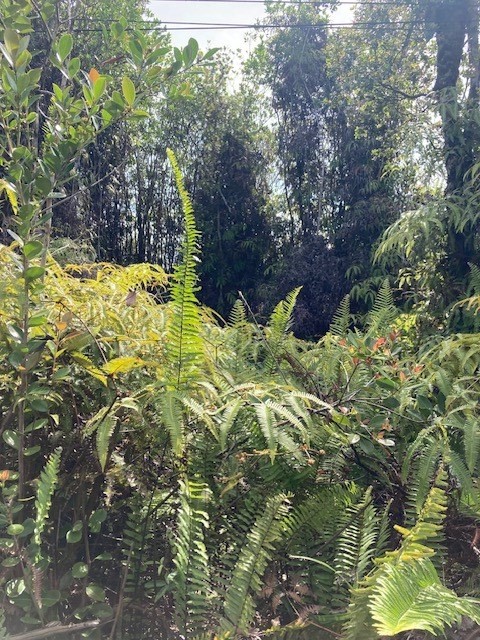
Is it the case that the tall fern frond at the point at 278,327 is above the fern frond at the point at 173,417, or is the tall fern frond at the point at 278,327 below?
above

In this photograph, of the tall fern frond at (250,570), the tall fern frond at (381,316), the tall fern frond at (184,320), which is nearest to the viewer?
the tall fern frond at (250,570)

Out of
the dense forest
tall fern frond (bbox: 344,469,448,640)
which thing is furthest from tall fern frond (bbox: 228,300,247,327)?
tall fern frond (bbox: 344,469,448,640)

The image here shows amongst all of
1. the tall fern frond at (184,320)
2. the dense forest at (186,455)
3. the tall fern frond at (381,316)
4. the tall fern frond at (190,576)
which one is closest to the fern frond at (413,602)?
the dense forest at (186,455)

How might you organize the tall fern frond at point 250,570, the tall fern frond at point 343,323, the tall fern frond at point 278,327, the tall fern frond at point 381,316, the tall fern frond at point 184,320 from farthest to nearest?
the tall fern frond at point 343,323 → the tall fern frond at point 381,316 → the tall fern frond at point 278,327 → the tall fern frond at point 184,320 → the tall fern frond at point 250,570

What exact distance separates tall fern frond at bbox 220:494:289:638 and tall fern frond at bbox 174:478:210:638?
1.4 inches

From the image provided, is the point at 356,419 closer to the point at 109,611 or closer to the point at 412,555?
the point at 412,555

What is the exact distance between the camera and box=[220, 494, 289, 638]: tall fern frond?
2.18 feet

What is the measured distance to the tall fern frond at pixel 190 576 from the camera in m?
0.68

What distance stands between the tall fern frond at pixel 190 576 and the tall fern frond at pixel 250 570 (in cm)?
4

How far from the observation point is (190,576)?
706 millimetres

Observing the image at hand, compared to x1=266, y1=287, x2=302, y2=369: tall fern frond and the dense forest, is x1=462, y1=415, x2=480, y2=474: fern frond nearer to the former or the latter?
the dense forest

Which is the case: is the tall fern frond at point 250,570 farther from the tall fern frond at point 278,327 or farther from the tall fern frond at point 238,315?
the tall fern frond at point 238,315

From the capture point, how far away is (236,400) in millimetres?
741

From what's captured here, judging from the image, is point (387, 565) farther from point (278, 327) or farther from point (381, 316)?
point (381, 316)
